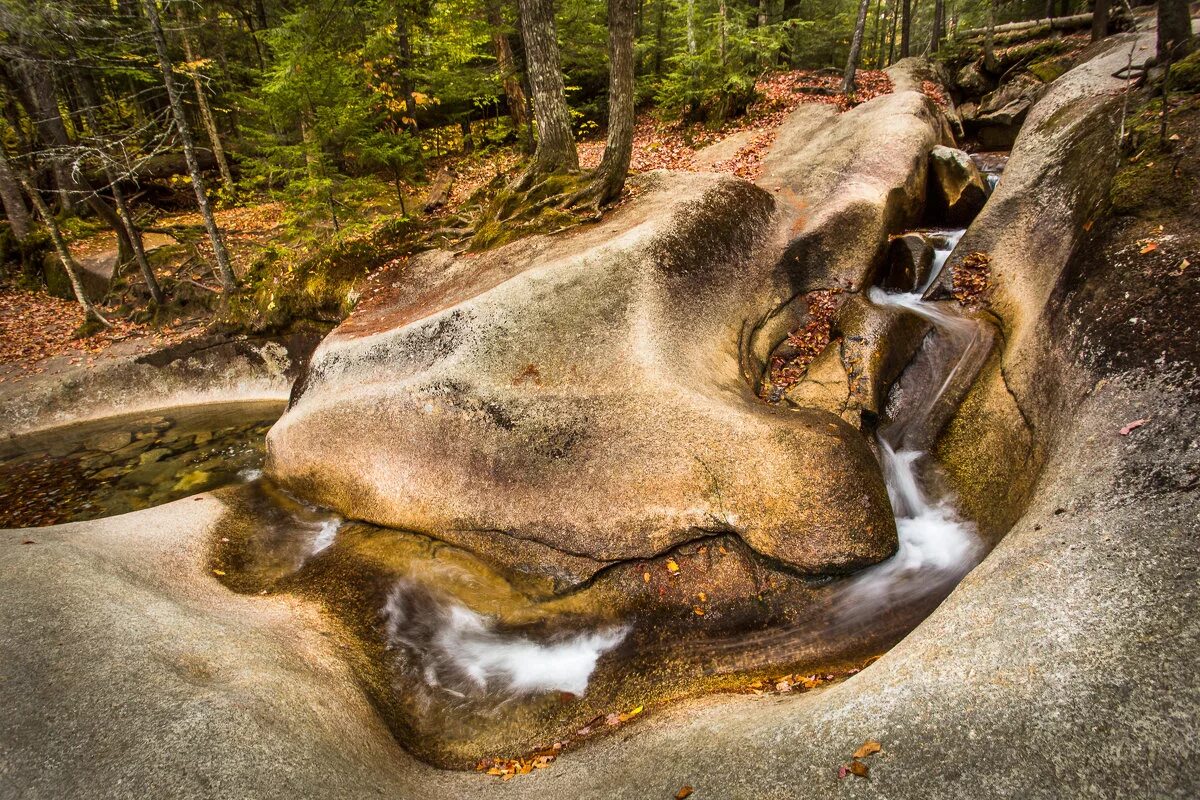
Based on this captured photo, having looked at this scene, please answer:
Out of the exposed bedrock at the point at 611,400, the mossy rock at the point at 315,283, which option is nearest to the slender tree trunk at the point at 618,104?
the exposed bedrock at the point at 611,400

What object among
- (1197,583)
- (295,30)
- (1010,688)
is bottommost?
(1010,688)

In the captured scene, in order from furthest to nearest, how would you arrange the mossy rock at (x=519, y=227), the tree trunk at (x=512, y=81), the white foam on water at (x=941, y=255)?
the tree trunk at (x=512, y=81)
the mossy rock at (x=519, y=227)
the white foam on water at (x=941, y=255)

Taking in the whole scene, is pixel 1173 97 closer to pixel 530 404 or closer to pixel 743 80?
pixel 530 404

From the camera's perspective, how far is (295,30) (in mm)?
12758

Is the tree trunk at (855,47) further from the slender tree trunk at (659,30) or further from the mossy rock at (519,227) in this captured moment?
the mossy rock at (519,227)

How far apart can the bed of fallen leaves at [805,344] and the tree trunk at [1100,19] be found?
20869 mm

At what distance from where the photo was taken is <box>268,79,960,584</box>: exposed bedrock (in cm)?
714

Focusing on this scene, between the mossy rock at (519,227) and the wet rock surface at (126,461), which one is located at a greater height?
the mossy rock at (519,227)

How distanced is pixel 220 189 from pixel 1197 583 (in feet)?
99.7

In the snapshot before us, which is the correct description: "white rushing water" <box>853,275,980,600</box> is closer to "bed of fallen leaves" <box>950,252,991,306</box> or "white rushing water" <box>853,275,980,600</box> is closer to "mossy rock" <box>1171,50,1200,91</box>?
"bed of fallen leaves" <box>950,252,991,306</box>

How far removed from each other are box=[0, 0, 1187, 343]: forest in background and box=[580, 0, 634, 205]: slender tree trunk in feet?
0.15

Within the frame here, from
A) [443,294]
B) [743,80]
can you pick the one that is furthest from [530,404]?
[743,80]

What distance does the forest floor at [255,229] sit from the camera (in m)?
16.0

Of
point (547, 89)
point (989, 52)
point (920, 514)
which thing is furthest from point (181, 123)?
point (989, 52)
